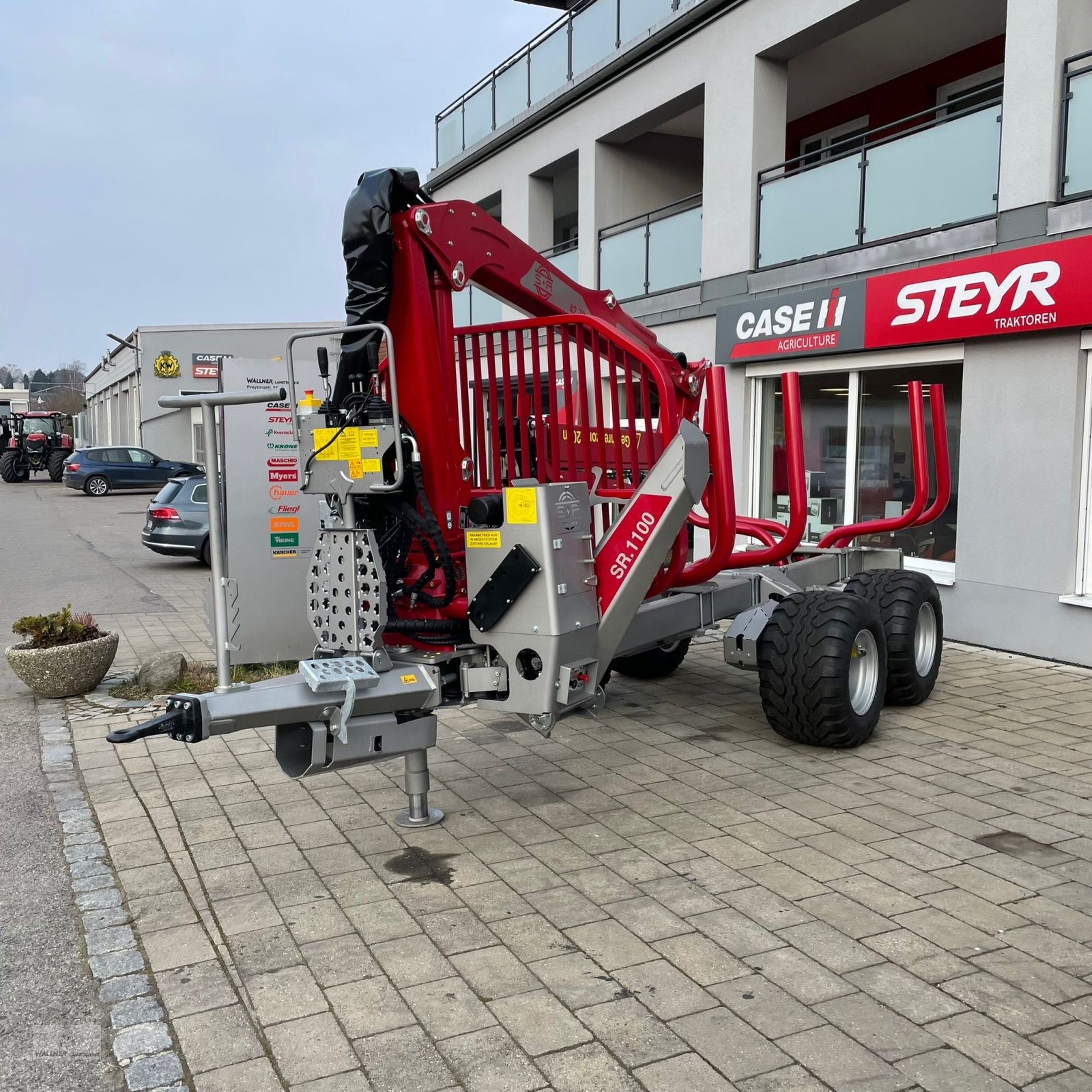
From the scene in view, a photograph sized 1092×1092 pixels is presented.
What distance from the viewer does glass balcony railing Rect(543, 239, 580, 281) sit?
15617 millimetres

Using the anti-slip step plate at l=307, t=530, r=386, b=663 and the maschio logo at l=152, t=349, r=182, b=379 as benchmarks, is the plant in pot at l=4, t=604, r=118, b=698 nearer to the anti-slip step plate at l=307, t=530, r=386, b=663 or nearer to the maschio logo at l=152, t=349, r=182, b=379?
the anti-slip step plate at l=307, t=530, r=386, b=663

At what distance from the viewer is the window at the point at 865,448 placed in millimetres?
9781

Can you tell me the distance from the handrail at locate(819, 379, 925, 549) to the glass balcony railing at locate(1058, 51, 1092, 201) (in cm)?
206

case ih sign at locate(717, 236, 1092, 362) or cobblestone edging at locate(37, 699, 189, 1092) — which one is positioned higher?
case ih sign at locate(717, 236, 1092, 362)

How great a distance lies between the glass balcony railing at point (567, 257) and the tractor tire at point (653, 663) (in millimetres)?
8235

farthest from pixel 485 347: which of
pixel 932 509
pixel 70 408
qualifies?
pixel 70 408

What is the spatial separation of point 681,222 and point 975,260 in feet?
16.3

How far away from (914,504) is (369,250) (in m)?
5.03

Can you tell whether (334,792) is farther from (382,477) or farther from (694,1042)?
(694,1042)

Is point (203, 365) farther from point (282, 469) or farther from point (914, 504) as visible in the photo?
point (914, 504)

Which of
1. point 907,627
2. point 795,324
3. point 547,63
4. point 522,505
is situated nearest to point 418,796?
point 522,505

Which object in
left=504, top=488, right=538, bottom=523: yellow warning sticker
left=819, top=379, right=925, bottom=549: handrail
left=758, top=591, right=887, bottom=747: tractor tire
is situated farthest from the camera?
left=819, top=379, right=925, bottom=549: handrail

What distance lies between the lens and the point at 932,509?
27.0 ft

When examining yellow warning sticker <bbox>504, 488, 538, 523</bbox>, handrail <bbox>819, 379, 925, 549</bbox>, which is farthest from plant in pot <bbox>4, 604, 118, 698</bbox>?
handrail <bbox>819, 379, 925, 549</bbox>
